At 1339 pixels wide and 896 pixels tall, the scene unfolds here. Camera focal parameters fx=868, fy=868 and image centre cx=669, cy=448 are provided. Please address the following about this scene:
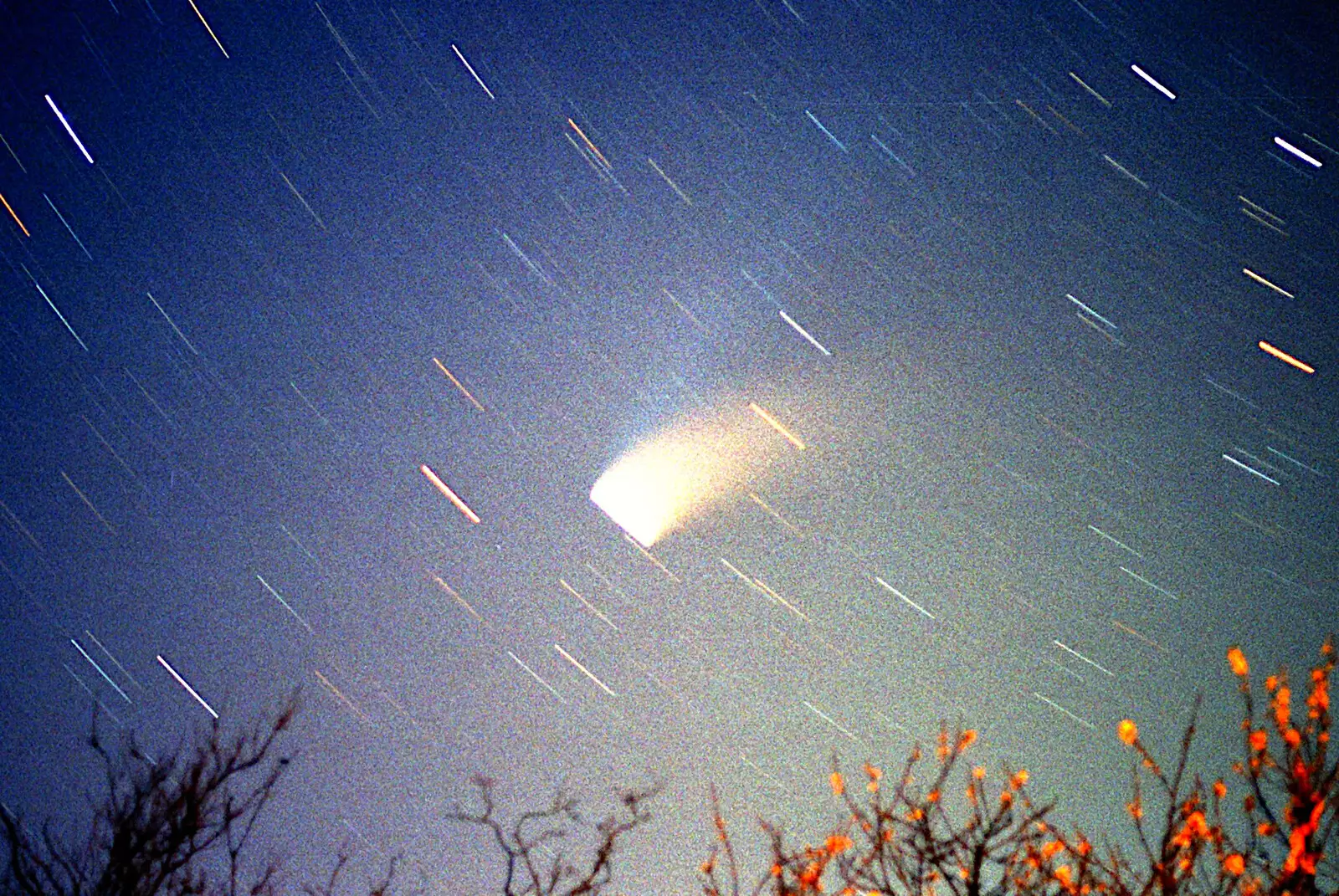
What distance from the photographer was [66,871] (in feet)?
18.4

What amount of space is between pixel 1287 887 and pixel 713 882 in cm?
359

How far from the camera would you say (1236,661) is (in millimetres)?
4605

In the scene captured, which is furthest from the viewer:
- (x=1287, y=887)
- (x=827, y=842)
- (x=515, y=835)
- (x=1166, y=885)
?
(x=515, y=835)

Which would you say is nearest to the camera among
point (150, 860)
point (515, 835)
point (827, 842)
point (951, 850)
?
point (150, 860)

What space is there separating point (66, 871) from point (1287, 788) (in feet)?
24.0

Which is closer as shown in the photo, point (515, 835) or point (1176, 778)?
point (1176, 778)

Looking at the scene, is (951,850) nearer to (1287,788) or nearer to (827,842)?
(827,842)

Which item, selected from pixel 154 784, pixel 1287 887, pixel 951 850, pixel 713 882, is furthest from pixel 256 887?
pixel 1287 887

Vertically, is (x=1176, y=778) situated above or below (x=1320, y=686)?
below

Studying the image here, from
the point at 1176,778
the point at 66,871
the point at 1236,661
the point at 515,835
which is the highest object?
the point at 1236,661

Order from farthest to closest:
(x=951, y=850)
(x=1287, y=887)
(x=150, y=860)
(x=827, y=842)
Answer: (x=827, y=842) → (x=951, y=850) → (x=150, y=860) → (x=1287, y=887)

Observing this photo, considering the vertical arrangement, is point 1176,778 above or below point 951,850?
above

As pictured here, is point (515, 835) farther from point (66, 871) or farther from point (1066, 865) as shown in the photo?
point (1066, 865)

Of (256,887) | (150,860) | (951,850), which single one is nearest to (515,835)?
(256,887)
